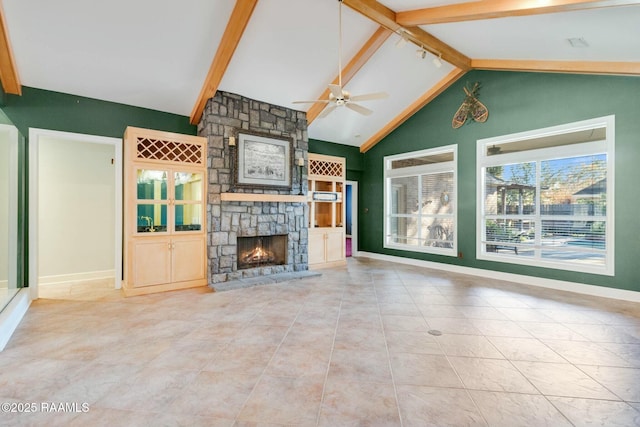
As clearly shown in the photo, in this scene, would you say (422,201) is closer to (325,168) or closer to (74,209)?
(325,168)

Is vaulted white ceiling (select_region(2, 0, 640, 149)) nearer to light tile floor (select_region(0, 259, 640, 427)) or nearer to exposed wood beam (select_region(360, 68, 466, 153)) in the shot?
exposed wood beam (select_region(360, 68, 466, 153))

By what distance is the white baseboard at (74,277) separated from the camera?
517cm

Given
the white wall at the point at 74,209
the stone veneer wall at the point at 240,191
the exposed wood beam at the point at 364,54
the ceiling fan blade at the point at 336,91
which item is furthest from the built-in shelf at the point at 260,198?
the white wall at the point at 74,209

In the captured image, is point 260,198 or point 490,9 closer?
point 490,9

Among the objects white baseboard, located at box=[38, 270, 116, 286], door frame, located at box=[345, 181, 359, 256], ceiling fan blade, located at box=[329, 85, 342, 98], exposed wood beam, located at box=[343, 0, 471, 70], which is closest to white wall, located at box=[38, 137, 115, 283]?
white baseboard, located at box=[38, 270, 116, 286]

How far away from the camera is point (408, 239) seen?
7.36 metres

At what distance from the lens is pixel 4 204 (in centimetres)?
377

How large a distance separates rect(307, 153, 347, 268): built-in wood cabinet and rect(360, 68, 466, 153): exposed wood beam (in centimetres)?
132

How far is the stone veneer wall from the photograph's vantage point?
5.10 metres

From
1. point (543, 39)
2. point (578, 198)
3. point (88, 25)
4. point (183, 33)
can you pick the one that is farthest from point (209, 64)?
point (578, 198)

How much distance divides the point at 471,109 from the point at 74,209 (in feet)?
25.8

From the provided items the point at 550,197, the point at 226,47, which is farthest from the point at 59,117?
the point at 550,197

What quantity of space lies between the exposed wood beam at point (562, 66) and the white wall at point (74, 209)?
23.5 feet

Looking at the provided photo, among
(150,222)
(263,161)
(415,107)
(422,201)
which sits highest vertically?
(415,107)
